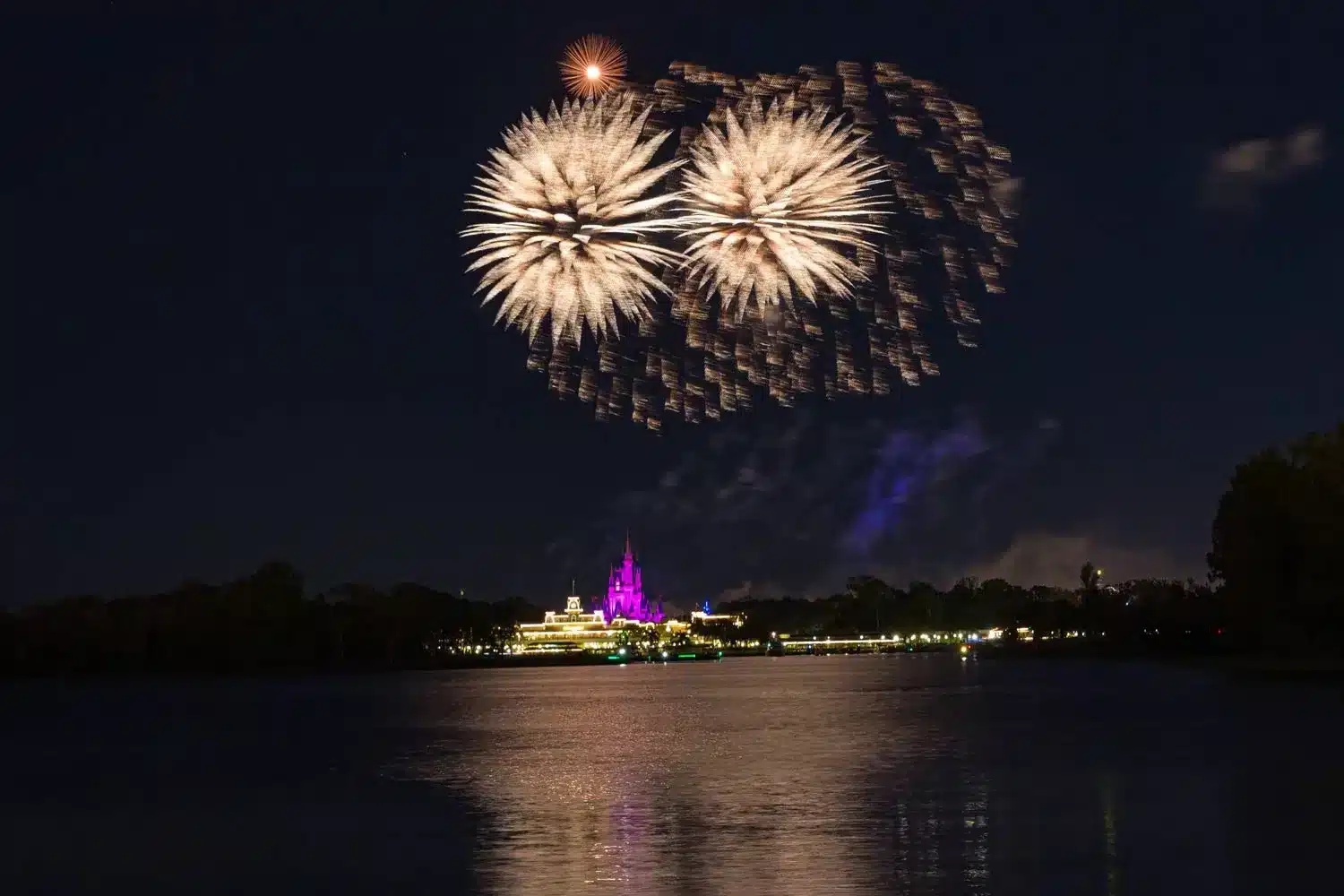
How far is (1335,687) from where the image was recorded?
3445 inches

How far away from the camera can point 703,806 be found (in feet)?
99.0

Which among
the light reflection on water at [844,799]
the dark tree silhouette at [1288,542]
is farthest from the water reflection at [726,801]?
the dark tree silhouette at [1288,542]

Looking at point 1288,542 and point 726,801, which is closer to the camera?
point 726,801

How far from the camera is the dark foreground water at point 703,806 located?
21828mm

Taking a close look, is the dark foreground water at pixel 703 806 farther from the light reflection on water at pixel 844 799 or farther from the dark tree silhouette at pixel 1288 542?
the dark tree silhouette at pixel 1288 542

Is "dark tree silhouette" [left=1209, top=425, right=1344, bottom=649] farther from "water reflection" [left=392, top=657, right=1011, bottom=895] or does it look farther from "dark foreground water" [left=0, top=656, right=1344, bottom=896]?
"water reflection" [left=392, top=657, right=1011, bottom=895]

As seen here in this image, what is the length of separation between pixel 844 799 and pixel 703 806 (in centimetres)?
279

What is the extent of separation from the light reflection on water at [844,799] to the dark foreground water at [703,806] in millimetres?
96

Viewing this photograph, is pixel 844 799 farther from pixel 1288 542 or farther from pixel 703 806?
pixel 1288 542

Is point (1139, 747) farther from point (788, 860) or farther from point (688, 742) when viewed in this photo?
point (788, 860)

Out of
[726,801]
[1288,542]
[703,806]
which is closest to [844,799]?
[726,801]

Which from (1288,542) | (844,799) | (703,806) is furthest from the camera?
(1288,542)

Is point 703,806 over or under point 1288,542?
under

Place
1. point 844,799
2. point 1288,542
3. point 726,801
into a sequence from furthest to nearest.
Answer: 1. point 1288,542
2. point 726,801
3. point 844,799
